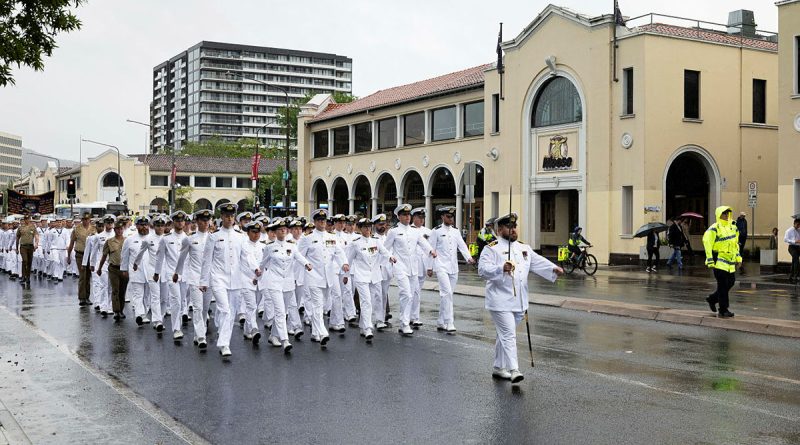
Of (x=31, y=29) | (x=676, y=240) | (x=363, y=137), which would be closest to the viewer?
(x=31, y=29)

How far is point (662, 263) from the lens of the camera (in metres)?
30.5

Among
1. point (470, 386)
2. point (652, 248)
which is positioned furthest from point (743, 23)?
point (470, 386)

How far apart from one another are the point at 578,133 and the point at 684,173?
4369mm

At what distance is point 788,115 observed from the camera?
2620 centimetres

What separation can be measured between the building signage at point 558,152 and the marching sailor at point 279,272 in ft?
75.7

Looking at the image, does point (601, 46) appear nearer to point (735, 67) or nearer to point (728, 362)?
point (735, 67)

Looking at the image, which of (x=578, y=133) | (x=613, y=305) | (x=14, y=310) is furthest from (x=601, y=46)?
(x=14, y=310)

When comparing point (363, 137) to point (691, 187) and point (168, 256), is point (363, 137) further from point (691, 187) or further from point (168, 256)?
point (168, 256)

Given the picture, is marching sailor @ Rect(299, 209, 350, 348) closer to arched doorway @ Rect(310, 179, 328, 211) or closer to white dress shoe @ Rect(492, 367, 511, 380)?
white dress shoe @ Rect(492, 367, 511, 380)

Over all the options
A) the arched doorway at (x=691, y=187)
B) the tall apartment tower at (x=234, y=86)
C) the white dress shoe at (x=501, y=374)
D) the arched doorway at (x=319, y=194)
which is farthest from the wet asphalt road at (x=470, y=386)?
the tall apartment tower at (x=234, y=86)

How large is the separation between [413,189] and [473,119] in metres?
7.05

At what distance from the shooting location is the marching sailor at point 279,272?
472 inches

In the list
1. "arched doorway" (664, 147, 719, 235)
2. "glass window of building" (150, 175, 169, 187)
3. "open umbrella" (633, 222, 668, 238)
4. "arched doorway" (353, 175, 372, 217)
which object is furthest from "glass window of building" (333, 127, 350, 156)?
"glass window of building" (150, 175, 169, 187)

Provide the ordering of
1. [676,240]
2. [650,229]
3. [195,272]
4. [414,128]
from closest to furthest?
[195,272] → [650,229] → [676,240] → [414,128]
